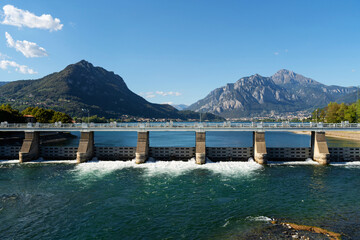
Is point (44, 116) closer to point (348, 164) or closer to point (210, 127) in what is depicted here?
point (210, 127)

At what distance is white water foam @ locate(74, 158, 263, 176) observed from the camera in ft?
135

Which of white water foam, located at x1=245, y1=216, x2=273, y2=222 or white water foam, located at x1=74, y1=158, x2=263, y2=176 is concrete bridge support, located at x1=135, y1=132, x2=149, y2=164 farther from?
white water foam, located at x1=245, y1=216, x2=273, y2=222

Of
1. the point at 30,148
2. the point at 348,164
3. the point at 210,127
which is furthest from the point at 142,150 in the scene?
the point at 348,164

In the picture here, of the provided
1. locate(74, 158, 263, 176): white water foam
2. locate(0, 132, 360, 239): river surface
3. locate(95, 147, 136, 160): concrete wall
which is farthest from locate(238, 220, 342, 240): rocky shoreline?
locate(95, 147, 136, 160): concrete wall

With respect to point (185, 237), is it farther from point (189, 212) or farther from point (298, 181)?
point (298, 181)

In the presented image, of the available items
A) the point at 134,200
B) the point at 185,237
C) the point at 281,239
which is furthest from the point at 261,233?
the point at 134,200

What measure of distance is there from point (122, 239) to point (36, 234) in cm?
798

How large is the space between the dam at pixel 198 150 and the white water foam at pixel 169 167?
62.4 inches

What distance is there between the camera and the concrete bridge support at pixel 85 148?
4788 cm

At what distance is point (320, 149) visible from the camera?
4600 cm

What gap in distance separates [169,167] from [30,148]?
3164cm

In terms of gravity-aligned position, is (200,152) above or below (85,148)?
below

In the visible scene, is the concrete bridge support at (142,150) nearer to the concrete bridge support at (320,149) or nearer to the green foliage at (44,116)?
the concrete bridge support at (320,149)

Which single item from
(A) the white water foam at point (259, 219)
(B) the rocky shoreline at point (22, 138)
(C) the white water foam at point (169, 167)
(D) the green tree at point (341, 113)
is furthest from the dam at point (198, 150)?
(D) the green tree at point (341, 113)
